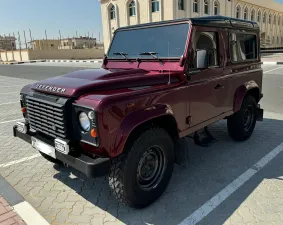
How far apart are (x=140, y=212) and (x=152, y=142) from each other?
84 centimetres

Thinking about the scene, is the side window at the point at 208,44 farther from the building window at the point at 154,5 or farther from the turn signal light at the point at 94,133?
the building window at the point at 154,5

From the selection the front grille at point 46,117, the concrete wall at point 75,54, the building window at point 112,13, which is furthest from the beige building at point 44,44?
the front grille at point 46,117

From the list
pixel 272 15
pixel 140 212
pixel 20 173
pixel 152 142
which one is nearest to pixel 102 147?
pixel 152 142

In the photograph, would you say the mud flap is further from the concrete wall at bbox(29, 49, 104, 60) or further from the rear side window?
the concrete wall at bbox(29, 49, 104, 60)

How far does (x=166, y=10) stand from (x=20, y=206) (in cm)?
3004

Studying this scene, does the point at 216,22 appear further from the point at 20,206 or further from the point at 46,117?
the point at 20,206

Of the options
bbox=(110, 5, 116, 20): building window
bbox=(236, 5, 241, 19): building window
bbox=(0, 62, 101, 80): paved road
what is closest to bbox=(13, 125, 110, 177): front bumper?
bbox=(0, 62, 101, 80): paved road

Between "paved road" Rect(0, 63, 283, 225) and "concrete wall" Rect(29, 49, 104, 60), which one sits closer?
"paved road" Rect(0, 63, 283, 225)

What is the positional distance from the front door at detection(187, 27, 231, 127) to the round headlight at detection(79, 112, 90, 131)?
1476 mm

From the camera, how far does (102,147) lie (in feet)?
8.39

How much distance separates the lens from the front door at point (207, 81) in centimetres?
353

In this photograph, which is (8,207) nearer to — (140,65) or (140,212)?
(140,212)

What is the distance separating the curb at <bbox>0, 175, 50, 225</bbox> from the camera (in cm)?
289

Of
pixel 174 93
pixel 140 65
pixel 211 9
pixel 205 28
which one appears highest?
pixel 211 9
